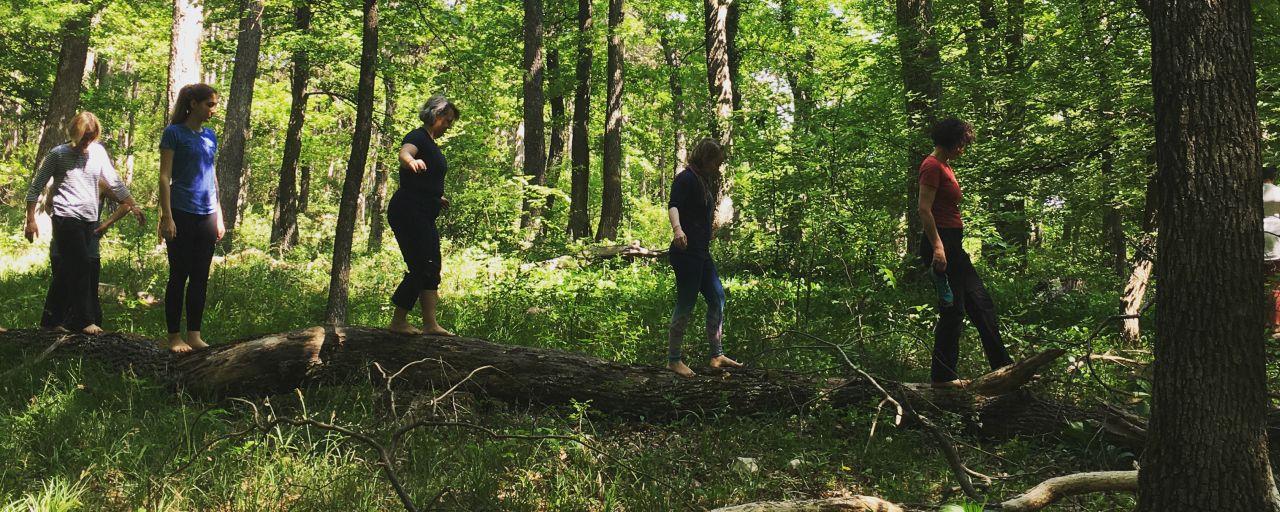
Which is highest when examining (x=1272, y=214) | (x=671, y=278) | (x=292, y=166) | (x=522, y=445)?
(x=292, y=166)

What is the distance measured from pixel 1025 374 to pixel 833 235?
8.84ft

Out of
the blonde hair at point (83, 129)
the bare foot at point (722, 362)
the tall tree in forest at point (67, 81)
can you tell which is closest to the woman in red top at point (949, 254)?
the bare foot at point (722, 362)

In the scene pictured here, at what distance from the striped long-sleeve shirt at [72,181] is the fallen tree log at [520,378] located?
106cm

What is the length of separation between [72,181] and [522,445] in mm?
4297

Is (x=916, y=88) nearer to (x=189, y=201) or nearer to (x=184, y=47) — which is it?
(x=189, y=201)

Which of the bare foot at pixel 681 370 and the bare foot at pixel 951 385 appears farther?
the bare foot at pixel 681 370

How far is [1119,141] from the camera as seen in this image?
23.4 ft

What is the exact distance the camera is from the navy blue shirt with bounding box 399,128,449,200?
5184 mm

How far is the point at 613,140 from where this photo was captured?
16.6 metres

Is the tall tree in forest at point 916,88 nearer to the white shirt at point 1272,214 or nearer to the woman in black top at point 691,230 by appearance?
the white shirt at point 1272,214

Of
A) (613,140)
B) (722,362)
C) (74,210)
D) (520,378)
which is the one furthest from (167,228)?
(613,140)

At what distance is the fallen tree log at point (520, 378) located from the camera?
16.3 ft

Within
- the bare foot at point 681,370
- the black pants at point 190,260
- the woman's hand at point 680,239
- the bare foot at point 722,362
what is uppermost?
the woman's hand at point 680,239

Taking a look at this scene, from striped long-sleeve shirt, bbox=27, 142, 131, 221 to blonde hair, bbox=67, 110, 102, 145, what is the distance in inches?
3.0
